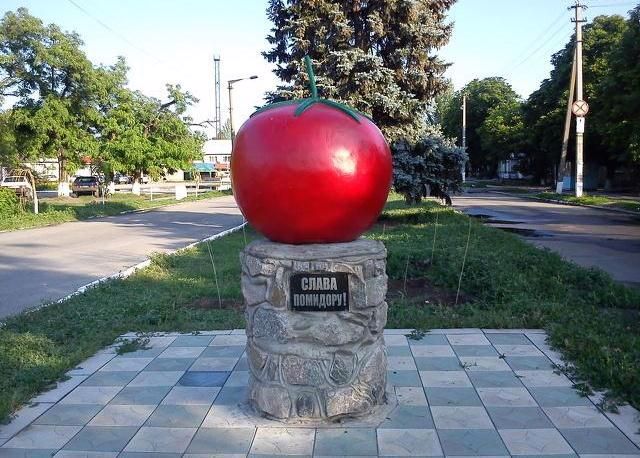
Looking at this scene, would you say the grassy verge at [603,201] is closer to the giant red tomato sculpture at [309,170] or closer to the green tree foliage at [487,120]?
the green tree foliage at [487,120]

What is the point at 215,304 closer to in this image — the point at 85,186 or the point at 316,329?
the point at 316,329

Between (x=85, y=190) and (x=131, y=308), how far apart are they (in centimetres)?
3438

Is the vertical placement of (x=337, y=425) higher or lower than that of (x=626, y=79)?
lower

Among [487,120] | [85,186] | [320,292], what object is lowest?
[85,186]

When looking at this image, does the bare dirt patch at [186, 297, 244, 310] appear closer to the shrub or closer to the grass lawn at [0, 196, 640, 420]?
the grass lawn at [0, 196, 640, 420]

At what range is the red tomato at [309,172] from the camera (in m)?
3.96

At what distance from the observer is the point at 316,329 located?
13.7 feet

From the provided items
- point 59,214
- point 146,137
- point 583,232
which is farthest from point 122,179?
point 583,232

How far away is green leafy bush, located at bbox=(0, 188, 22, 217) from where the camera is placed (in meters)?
21.8

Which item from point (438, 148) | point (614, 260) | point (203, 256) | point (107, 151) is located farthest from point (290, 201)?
point (107, 151)

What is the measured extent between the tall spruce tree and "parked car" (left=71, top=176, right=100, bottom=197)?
24.7 meters

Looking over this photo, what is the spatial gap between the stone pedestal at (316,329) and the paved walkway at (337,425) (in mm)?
186

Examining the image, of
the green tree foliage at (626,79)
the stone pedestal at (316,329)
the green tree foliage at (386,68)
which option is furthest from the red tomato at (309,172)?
the green tree foliage at (626,79)

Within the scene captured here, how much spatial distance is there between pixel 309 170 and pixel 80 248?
1243 centimetres
